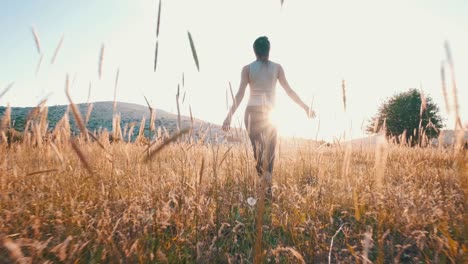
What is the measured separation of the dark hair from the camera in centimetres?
365

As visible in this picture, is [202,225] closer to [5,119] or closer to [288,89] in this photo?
[5,119]

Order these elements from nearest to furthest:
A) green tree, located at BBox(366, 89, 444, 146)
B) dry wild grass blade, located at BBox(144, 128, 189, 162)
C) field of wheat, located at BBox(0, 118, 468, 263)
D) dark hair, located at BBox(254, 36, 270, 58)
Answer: dry wild grass blade, located at BBox(144, 128, 189, 162) → field of wheat, located at BBox(0, 118, 468, 263) → dark hair, located at BBox(254, 36, 270, 58) → green tree, located at BBox(366, 89, 444, 146)

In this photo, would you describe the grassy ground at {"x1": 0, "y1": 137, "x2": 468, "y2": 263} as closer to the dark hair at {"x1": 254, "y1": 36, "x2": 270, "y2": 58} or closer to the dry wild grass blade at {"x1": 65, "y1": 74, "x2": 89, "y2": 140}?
the dry wild grass blade at {"x1": 65, "y1": 74, "x2": 89, "y2": 140}

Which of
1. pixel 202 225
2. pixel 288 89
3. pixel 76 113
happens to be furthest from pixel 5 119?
pixel 288 89

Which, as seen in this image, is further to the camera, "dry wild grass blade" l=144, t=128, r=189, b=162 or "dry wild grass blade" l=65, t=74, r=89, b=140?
"dry wild grass blade" l=65, t=74, r=89, b=140

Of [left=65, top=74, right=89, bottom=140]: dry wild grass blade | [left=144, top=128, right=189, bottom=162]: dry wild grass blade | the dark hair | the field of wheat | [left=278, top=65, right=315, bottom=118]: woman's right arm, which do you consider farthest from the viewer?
[left=278, top=65, right=315, bottom=118]: woman's right arm

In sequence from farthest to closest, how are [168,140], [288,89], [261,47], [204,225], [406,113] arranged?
[406,113]
[288,89]
[261,47]
[204,225]
[168,140]

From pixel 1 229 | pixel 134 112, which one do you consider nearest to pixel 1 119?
pixel 1 229

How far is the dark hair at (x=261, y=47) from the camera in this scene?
12.0 feet

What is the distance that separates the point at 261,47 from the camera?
367 centimetres

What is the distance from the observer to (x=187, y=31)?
3.15 feet

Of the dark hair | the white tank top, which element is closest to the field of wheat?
the white tank top

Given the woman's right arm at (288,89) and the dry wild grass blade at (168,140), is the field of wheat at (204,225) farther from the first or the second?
the woman's right arm at (288,89)

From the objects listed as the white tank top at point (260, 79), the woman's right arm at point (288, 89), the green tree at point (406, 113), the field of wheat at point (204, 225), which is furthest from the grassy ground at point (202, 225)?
the green tree at point (406, 113)
